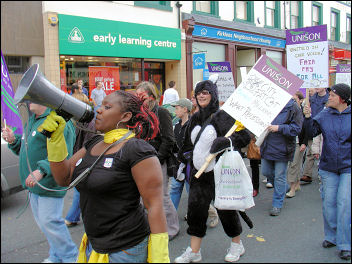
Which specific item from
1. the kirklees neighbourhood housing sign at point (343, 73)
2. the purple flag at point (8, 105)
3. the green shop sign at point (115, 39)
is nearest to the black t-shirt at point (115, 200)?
the purple flag at point (8, 105)

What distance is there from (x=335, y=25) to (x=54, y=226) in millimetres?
23796

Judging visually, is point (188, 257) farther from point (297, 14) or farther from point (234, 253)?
point (297, 14)

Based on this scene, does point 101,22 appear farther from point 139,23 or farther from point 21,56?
point 21,56

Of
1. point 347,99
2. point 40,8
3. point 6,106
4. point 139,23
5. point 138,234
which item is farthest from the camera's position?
point 139,23

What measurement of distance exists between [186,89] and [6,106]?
12.7 metres

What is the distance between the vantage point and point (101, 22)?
1174 centimetres

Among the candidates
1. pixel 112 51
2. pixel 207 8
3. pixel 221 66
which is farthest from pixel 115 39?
pixel 207 8

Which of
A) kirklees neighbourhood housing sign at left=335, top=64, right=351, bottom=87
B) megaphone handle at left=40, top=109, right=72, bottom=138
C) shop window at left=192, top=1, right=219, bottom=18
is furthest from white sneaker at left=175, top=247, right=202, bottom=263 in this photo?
shop window at left=192, top=1, right=219, bottom=18

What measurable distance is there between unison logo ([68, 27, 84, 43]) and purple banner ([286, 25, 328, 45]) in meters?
6.99

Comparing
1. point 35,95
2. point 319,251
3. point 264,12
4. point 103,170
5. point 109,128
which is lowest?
point 319,251

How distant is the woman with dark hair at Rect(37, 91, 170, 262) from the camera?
2.10 metres

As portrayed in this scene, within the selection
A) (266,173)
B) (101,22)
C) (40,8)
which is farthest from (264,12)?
(266,173)

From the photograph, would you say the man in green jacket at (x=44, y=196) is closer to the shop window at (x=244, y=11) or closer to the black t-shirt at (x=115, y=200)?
the black t-shirt at (x=115, y=200)

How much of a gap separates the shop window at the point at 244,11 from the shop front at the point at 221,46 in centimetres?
63
